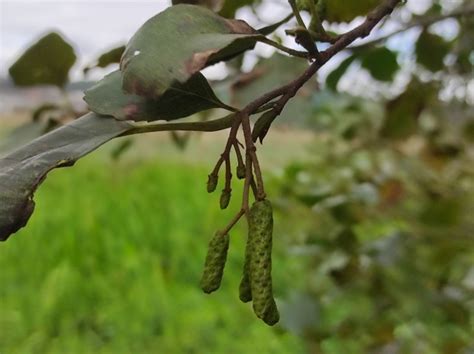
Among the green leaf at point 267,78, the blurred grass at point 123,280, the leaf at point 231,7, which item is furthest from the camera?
the blurred grass at point 123,280

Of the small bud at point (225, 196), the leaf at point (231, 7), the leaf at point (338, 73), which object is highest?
the leaf at point (338, 73)

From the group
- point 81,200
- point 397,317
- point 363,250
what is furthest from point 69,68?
point 81,200

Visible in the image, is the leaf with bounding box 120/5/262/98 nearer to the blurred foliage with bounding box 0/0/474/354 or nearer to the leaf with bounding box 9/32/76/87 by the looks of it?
the blurred foliage with bounding box 0/0/474/354

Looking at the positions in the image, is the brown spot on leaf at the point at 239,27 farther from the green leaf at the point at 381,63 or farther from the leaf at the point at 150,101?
the green leaf at the point at 381,63

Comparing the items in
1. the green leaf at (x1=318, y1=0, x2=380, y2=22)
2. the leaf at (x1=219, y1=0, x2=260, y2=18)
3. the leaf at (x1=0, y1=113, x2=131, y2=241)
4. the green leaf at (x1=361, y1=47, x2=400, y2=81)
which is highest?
the green leaf at (x1=361, y1=47, x2=400, y2=81)

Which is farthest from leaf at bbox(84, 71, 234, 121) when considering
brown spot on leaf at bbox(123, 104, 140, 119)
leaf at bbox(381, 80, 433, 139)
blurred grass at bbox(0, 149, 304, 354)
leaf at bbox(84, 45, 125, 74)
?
blurred grass at bbox(0, 149, 304, 354)

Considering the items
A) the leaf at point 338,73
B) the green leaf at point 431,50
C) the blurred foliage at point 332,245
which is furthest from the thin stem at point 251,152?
the green leaf at point 431,50

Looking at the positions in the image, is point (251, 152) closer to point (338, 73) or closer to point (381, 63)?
point (338, 73)
